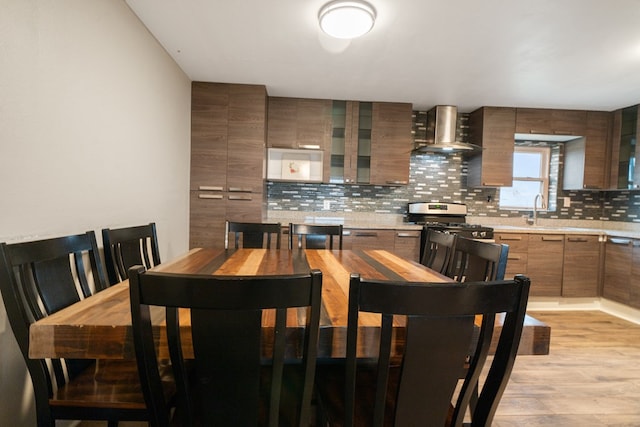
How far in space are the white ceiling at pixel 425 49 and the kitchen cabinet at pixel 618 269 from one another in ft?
5.05

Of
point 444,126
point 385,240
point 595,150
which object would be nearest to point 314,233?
point 385,240

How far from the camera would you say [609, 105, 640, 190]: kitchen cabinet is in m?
3.27

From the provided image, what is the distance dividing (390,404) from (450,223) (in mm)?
2821

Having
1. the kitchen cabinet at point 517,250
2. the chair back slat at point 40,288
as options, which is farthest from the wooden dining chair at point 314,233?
the kitchen cabinet at point 517,250

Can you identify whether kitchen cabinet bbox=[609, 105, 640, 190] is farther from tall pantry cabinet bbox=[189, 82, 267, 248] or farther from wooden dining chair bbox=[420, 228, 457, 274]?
tall pantry cabinet bbox=[189, 82, 267, 248]

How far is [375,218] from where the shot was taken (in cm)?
376

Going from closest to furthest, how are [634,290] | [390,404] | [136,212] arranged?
[390,404] → [136,212] → [634,290]

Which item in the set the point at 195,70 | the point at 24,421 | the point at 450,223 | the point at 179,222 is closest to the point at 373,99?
the point at 450,223

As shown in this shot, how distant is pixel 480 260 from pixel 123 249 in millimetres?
1804

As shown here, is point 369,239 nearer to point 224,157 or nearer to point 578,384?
point 224,157

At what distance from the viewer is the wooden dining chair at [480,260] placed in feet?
4.23

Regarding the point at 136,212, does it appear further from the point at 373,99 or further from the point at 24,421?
the point at 373,99

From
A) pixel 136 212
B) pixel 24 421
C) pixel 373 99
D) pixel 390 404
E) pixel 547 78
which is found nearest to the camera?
pixel 390 404

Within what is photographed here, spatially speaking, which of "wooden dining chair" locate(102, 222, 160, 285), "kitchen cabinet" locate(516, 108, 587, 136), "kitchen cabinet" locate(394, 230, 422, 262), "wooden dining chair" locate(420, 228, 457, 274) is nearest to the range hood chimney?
"kitchen cabinet" locate(516, 108, 587, 136)
